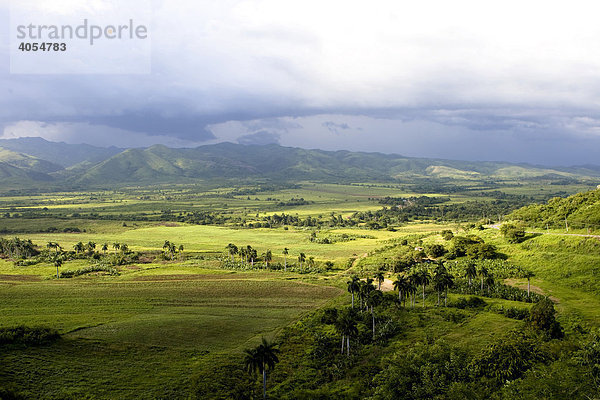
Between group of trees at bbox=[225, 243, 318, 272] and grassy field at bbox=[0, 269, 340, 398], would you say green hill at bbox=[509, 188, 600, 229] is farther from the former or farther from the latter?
grassy field at bbox=[0, 269, 340, 398]

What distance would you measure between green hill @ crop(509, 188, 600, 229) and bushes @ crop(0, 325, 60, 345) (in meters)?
133

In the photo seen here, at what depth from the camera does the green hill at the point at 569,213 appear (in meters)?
111

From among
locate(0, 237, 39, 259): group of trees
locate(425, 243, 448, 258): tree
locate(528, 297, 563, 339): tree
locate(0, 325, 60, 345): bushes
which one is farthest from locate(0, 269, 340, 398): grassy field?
locate(528, 297, 563, 339): tree

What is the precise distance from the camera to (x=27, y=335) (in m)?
57.0

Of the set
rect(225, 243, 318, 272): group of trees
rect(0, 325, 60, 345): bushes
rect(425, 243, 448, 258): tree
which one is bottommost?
rect(225, 243, 318, 272): group of trees

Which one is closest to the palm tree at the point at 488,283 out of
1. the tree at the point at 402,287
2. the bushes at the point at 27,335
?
the tree at the point at 402,287

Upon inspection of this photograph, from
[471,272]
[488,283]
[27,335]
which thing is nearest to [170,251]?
[27,335]

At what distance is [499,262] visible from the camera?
98875 mm

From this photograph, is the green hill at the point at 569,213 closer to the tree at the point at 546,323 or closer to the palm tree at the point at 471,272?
the palm tree at the point at 471,272

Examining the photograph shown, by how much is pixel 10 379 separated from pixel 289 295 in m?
54.6

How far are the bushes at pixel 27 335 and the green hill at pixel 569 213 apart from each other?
132947 millimetres

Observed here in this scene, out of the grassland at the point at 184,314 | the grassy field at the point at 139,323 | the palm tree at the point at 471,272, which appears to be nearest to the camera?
the grassy field at the point at 139,323

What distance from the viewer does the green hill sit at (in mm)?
110938

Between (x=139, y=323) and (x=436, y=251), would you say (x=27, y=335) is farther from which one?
(x=436, y=251)
